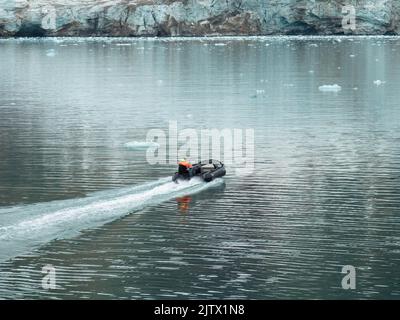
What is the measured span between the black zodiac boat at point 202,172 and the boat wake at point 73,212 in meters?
0.23

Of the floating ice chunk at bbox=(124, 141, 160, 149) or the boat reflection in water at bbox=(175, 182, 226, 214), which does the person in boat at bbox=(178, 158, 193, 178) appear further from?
the floating ice chunk at bbox=(124, 141, 160, 149)

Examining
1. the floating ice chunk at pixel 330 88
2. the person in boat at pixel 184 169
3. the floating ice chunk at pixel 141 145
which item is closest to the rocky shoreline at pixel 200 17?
the floating ice chunk at pixel 330 88

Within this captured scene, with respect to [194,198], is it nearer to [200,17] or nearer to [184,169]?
[184,169]

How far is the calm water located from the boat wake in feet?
0.19

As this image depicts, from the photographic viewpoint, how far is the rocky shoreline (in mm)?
145875

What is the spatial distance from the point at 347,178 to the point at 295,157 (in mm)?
4918

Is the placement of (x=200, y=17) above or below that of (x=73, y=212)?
above

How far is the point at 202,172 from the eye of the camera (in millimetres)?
33844

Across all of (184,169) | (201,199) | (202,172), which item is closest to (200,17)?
(202,172)

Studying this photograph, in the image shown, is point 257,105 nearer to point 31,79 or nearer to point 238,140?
point 238,140

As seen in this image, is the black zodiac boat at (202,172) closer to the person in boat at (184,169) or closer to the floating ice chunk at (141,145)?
the person in boat at (184,169)

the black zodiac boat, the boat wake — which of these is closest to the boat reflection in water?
the boat wake

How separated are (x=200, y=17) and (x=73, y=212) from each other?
12716 cm

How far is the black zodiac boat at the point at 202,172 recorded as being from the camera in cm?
3309
